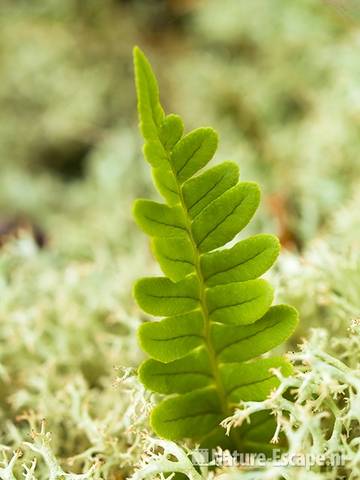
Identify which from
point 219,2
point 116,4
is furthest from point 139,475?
point 116,4

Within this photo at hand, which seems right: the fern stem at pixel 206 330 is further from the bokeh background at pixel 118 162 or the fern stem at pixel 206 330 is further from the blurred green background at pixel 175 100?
the blurred green background at pixel 175 100

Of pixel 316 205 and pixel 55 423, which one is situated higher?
pixel 316 205

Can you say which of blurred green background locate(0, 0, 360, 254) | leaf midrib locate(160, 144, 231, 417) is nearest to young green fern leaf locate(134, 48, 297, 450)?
leaf midrib locate(160, 144, 231, 417)

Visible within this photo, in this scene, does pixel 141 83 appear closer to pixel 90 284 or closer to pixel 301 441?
pixel 301 441

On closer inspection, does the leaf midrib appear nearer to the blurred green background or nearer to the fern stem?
the fern stem

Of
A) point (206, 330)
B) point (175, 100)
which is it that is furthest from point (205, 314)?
point (175, 100)

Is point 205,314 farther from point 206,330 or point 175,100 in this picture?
point 175,100
